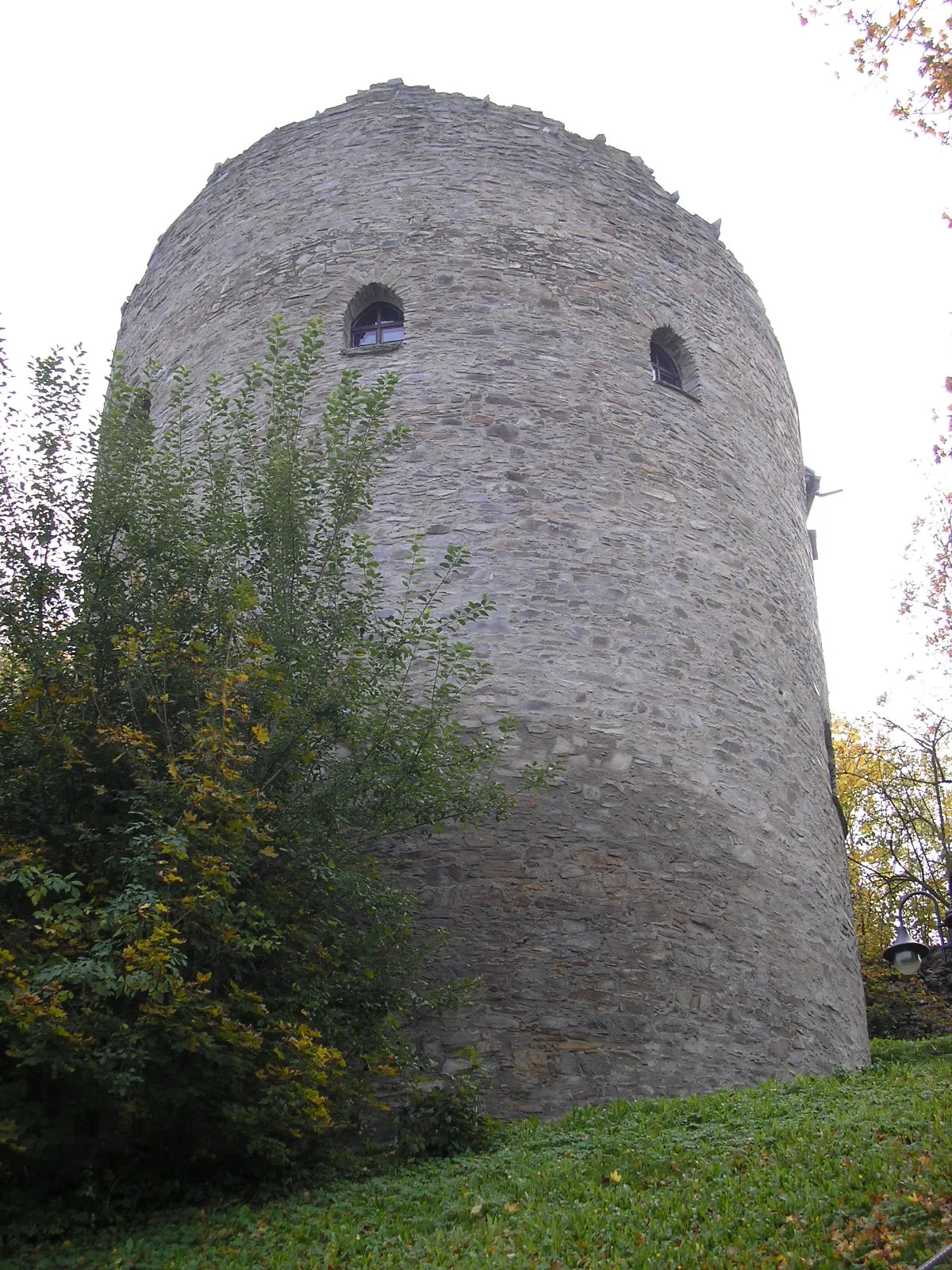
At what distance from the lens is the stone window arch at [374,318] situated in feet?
36.1

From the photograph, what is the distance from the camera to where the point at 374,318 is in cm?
1118

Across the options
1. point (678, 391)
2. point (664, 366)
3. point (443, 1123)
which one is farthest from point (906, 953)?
point (664, 366)

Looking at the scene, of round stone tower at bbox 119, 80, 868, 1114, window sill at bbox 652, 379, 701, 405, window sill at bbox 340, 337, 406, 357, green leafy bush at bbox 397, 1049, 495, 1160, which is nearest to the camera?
green leafy bush at bbox 397, 1049, 495, 1160

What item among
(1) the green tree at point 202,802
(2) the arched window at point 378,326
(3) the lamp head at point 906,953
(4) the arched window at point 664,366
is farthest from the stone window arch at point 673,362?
(3) the lamp head at point 906,953

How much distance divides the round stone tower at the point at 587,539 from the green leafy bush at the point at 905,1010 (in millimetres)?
3718

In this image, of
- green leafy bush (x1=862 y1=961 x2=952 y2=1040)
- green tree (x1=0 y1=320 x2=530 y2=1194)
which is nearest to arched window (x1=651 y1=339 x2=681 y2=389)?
green tree (x1=0 y1=320 x2=530 y2=1194)

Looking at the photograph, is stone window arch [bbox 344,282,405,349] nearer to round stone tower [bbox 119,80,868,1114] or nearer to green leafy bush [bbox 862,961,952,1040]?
round stone tower [bbox 119,80,868,1114]

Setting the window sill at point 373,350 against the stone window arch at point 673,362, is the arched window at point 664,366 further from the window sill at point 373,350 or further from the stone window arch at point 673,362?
the window sill at point 373,350

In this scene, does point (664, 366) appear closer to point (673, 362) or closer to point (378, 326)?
point (673, 362)

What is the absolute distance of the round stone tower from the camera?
8578 mm

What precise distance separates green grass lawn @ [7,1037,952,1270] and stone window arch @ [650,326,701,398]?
262 inches

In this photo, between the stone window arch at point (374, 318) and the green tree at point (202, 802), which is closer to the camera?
the green tree at point (202, 802)

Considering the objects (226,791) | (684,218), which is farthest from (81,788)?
(684,218)

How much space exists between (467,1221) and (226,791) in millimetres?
2300
